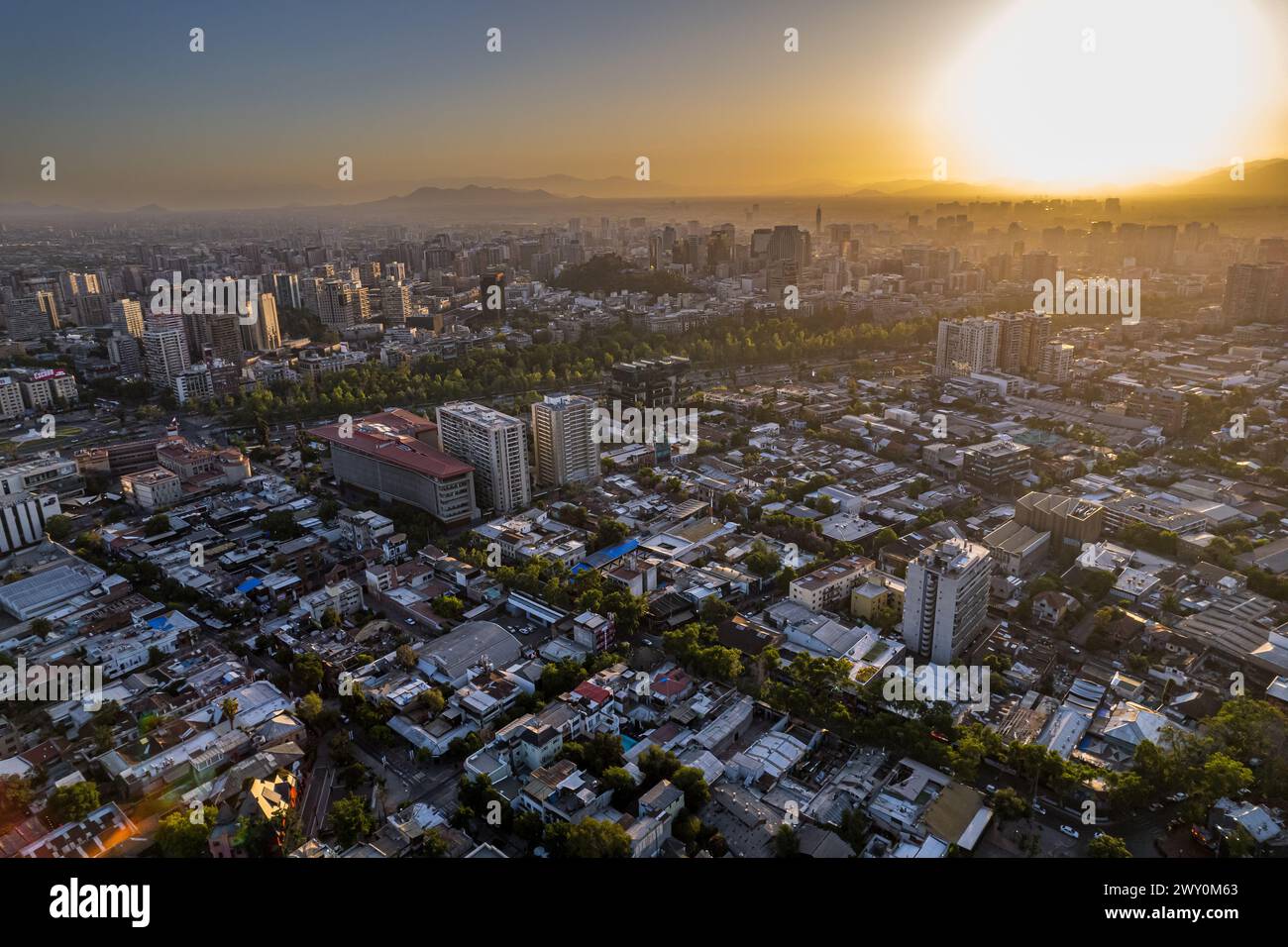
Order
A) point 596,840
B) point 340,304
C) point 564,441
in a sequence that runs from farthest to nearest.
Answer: point 340,304 → point 564,441 → point 596,840

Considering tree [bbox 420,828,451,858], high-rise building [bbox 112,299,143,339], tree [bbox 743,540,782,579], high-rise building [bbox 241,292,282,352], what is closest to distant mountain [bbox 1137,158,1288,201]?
tree [bbox 743,540,782,579]

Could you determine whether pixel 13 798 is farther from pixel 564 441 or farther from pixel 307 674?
pixel 564 441

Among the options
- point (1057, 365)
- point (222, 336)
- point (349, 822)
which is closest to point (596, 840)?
point (349, 822)

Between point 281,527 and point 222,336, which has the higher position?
point 222,336

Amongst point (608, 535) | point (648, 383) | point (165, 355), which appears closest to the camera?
point (608, 535)

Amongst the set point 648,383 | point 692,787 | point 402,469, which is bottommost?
point 692,787

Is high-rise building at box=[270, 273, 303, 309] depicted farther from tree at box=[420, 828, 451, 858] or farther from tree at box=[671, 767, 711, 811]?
tree at box=[671, 767, 711, 811]
